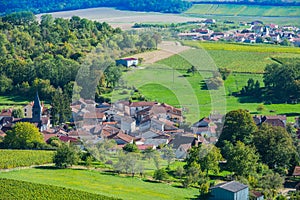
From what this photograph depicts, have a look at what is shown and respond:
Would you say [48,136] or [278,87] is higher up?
[278,87]

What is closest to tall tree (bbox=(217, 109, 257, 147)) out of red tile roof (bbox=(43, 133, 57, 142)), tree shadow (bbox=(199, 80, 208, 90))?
red tile roof (bbox=(43, 133, 57, 142))

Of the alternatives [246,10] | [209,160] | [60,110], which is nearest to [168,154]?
[209,160]

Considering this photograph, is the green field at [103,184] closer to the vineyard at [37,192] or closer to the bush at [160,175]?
the bush at [160,175]

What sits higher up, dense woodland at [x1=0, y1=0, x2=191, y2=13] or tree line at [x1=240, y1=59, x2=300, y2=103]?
dense woodland at [x1=0, y1=0, x2=191, y2=13]

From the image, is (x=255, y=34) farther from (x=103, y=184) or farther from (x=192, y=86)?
(x=103, y=184)

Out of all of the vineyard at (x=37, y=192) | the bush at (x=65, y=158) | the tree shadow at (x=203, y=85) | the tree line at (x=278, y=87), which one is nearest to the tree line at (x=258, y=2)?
the tree line at (x=278, y=87)

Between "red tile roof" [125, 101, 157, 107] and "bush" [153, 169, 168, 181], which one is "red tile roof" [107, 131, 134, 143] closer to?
"bush" [153, 169, 168, 181]
